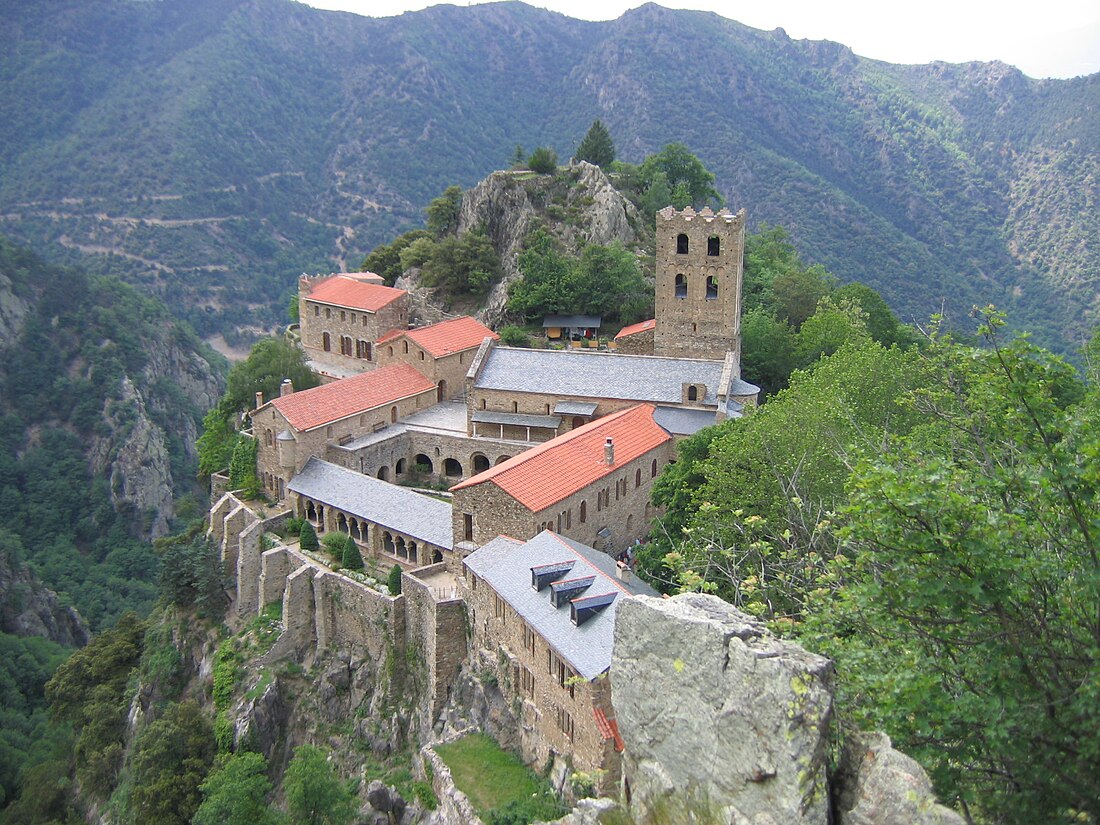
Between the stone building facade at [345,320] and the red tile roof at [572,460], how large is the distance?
21.5 m

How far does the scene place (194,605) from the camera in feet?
153

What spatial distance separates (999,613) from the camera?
42.8ft

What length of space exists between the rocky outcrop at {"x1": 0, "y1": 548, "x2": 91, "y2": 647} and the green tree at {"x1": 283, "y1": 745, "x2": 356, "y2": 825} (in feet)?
181

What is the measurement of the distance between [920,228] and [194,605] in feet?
293

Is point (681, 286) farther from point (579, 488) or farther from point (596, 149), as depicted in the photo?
point (596, 149)

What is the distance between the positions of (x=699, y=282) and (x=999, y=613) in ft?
135

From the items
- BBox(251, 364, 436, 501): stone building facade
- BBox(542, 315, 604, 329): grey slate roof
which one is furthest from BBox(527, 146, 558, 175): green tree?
BBox(251, 364, 436, 501): stone building facade

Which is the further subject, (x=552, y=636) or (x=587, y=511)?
(x=587, y=511)

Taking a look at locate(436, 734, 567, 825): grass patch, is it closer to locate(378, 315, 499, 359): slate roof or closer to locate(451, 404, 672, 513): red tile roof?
locate(451, 404, 672, 513): red tile roof

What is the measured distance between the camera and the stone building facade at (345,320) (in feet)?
206

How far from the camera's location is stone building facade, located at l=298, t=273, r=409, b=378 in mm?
62656

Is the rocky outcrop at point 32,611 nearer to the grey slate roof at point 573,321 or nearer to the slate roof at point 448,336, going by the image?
the slate roof at point 448,336

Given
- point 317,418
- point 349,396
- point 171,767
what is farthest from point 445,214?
point 171,767

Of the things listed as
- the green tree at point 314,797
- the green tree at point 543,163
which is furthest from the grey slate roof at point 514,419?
the green tree at point 543,163
